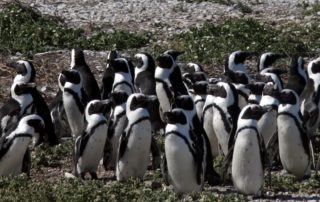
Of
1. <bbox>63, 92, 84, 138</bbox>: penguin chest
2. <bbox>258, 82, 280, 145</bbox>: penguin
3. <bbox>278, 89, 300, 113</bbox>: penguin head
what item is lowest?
<bbox>63, 92, 84, 138</bbox>: penguin chest

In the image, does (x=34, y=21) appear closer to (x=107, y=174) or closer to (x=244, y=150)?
(x=107, y=174)

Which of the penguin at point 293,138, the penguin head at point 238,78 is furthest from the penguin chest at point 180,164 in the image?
the penguin head at point 238,78

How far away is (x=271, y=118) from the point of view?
43.3ft

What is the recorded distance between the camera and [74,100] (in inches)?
594

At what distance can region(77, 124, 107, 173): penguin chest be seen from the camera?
41.3 ft

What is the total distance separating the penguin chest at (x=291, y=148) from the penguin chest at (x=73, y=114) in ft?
11.2

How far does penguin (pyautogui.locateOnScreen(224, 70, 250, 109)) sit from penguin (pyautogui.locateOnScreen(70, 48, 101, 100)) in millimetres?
1755

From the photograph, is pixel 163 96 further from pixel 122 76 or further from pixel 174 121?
pixel 174 121

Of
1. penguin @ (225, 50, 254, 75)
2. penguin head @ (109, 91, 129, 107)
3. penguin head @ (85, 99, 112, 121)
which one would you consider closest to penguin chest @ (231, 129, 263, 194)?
penguin head @ (85, 99, 112, 121)

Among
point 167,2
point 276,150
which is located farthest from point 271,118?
point 167,2

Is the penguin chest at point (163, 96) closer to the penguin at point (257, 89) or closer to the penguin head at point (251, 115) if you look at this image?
the penguin at point (257, 89)

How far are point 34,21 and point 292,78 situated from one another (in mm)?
6385

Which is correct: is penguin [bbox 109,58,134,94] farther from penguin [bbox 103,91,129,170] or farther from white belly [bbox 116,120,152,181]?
white belly [bbox 116,120,152,181]

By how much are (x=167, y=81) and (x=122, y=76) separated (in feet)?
2.03
